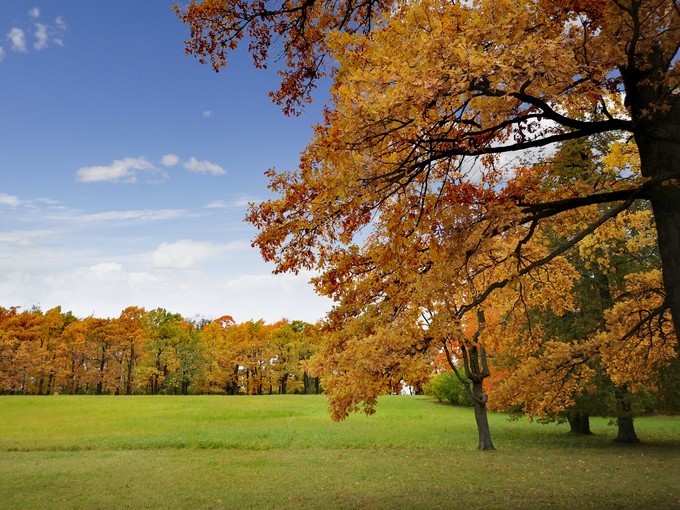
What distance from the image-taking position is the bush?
141 ft

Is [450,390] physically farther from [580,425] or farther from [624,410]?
[624,410]

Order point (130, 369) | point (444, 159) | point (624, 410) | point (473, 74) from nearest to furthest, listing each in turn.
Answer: point (473, 74)
point (444, 159)
point (624, 410)
point (130, 369)

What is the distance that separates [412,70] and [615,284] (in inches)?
667

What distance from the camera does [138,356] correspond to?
59.4 metres

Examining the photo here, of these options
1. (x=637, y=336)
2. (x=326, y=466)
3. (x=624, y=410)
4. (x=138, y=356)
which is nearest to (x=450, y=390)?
(x=624, y=410)

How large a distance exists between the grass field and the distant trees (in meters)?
29.3

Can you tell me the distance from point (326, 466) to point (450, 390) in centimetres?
3390

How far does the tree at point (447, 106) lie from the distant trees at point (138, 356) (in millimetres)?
51723

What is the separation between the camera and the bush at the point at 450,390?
141ft

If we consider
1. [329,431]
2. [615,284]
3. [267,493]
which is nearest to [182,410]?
[329,431]

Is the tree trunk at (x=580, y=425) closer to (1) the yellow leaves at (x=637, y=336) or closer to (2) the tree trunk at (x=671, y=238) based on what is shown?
(1) the yellow leaves at (x=637, y=336)

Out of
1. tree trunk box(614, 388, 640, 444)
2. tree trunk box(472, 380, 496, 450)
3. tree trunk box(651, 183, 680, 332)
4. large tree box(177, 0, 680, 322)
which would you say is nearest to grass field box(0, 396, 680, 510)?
tree trunk box(472, 380, 496, 450)

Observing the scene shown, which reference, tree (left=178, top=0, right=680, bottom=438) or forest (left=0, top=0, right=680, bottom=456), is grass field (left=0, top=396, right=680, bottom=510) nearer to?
forest (left=0, top=0, right=680, bottom=456)

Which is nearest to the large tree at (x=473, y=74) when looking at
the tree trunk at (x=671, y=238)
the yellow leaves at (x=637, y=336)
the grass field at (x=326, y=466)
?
the tree trunk at (x=671, y=238)
